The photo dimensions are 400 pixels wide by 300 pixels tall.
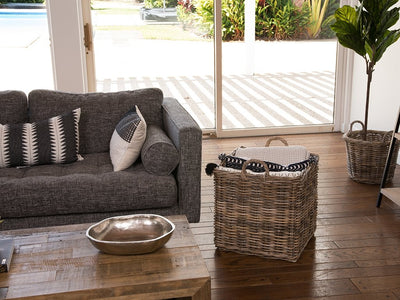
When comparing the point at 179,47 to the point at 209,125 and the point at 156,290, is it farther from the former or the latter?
the point at 156,290

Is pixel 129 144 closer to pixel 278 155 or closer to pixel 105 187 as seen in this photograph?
pixel 105 187

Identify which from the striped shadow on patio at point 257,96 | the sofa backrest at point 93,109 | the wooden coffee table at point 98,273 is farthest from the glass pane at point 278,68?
the wooden coffee table at point 98,273

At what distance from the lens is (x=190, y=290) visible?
6.50 feet

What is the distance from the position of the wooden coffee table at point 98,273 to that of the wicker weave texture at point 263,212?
0.61 m

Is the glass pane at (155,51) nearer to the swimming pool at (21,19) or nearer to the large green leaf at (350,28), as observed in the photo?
the swimming pool at (21,19)

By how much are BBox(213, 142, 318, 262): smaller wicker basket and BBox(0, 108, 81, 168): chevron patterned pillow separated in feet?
3.13

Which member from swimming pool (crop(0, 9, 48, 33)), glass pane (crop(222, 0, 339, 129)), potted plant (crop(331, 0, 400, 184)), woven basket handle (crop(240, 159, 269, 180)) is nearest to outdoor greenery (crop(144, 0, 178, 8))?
glass pane (crop(222, 0, 339, 129))

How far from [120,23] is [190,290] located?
363 centimetres

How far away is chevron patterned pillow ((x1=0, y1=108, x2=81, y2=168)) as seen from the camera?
3.19 m

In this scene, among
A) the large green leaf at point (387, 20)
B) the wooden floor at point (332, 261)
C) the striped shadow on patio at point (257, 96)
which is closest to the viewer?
the wooden floor at point (332, 261)

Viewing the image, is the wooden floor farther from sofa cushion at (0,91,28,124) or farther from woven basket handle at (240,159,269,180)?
sofa cushion at (0,91,28,124)

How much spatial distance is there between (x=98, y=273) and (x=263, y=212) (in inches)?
41.8

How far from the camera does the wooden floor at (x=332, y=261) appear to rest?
2.61 meters

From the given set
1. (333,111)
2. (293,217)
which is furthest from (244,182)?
(333,111)
